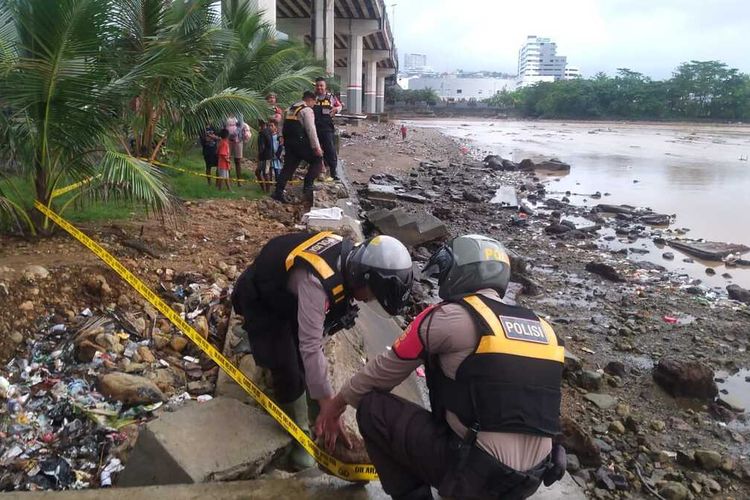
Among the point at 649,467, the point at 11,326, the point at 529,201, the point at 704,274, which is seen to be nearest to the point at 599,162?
the point at 529,201

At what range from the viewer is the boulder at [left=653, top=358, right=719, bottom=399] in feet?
18.8

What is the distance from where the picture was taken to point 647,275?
391 inches

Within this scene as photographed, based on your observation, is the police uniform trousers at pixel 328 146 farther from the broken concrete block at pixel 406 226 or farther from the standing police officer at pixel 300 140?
the broken concrete block at pixel 406 226

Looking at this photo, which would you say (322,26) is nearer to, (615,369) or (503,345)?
(615,369)

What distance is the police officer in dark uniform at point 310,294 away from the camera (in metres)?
2.80

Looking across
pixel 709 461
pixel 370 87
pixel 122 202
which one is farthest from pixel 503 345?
pixel 370 87

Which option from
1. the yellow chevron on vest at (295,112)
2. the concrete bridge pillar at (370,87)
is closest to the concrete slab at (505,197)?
the yellow chevron on vest at (295,112)

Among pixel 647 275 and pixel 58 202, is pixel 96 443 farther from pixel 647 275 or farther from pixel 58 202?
pixel 647 275

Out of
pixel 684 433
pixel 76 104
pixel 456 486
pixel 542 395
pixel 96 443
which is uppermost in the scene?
pixel 76 104

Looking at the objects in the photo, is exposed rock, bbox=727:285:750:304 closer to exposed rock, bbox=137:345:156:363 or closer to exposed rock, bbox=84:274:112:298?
exposed rock, bbox=137:345:156:363

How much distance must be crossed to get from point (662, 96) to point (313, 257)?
89.1 meters

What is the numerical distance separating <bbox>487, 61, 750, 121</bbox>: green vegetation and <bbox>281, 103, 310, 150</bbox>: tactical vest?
80.8m

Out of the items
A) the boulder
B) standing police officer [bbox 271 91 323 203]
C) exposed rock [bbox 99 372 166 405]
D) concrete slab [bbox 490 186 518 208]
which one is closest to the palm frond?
exposed rock [bbox 99 372 166 405]

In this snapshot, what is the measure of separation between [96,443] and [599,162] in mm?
29035
